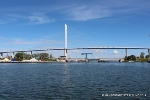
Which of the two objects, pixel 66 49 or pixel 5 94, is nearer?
pixel 5 94

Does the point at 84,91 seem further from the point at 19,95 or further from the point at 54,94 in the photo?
the point at 19,95

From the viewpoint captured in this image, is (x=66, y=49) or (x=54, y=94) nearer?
(x=54, y=94)

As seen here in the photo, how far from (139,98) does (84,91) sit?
18.3ft

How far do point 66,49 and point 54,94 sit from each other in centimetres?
15120

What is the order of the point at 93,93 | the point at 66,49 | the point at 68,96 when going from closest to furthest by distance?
the point at 68,96 → the point at 93,93 → the point at 66,49

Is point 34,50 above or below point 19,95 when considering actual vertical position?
above

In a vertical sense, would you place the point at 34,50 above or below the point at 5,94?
above

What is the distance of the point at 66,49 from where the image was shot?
173000 mm

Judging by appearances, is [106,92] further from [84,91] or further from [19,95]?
[19,95]

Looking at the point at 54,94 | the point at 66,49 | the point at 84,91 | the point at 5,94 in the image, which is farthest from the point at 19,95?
the point at 66,49

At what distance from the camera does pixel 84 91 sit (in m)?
23.4

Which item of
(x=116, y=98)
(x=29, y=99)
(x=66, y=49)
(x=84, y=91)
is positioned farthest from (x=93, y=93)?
(x=66, y=49)


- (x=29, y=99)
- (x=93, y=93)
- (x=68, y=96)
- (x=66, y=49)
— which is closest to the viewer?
(x=29, y=99)

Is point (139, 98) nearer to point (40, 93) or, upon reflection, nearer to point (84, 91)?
point (84, 91)
